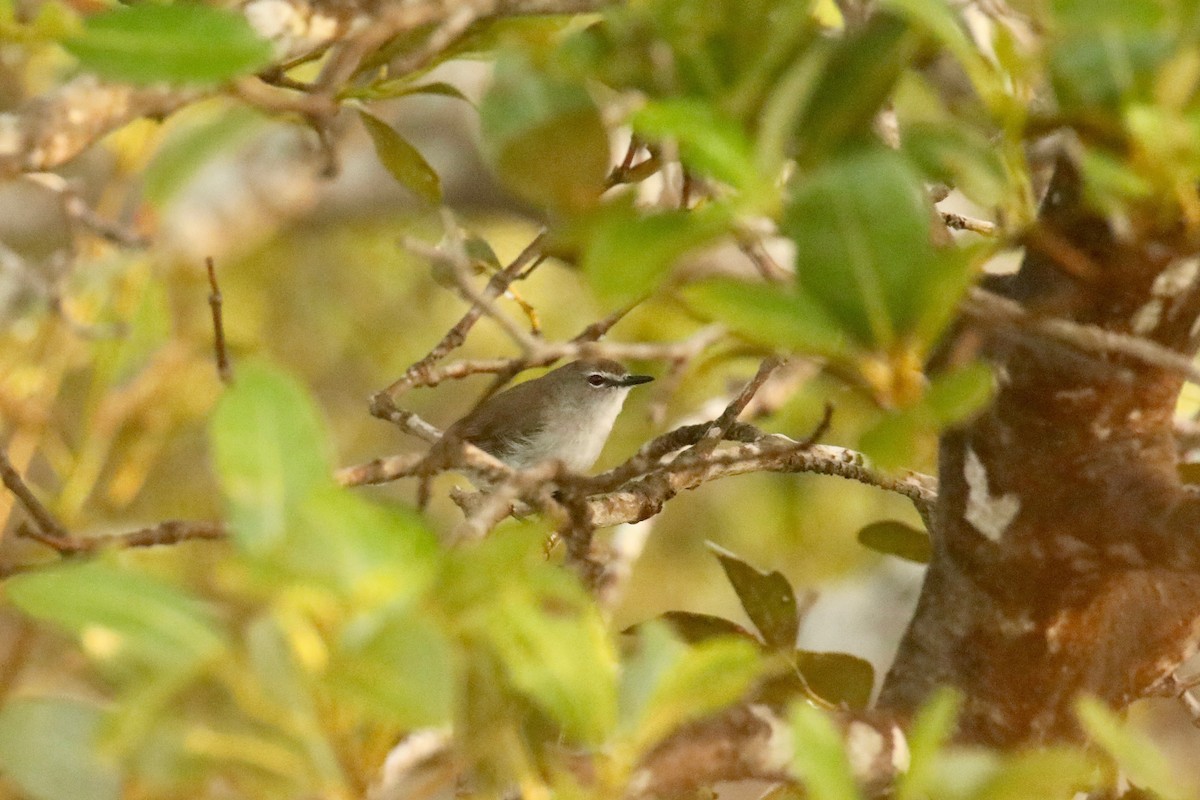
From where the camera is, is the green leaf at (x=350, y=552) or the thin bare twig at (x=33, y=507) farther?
the thin bare twig at (x=33, y=507)

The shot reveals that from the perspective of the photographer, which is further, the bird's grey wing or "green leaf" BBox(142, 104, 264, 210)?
the bird's grey wing

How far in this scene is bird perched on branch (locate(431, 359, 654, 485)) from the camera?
130 inches

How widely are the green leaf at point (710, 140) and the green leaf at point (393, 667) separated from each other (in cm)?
23

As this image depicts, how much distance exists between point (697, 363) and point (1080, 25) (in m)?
0.34

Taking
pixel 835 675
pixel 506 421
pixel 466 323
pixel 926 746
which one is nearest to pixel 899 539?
pixel 835 675

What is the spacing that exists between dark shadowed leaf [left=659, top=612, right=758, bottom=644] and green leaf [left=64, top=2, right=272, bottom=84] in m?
0.69

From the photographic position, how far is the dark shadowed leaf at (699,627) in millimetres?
1146

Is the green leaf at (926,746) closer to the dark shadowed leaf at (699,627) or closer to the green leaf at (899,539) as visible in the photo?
the dark shadowed leaf at (699,627)

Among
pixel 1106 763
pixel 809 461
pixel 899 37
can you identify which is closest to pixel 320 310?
pixel 809 461

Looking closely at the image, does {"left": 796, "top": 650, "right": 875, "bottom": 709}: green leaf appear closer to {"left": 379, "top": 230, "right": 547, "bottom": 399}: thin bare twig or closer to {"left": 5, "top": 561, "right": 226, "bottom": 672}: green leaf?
{"left": 379, "top": 230, "right": 547, "bottom": 399}: thin bare twig

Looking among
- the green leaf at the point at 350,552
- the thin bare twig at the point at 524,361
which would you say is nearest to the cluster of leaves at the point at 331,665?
the green leaf at the point at 350,552

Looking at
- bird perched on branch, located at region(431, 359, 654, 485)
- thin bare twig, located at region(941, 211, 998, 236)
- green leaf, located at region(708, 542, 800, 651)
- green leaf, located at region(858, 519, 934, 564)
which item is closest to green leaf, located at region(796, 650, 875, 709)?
green leaf, located at region(708, 542, 800, 651)

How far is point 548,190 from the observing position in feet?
2.24

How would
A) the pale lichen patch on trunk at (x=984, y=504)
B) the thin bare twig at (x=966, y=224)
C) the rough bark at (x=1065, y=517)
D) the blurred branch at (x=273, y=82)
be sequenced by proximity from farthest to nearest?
the thin bare twig at (x=966, y=224)
the pale lichen patch on trunk at (x=984, y=504)
the rough bark at (x=1065, y=517)
the blurred branch at (x=273, y=82)
